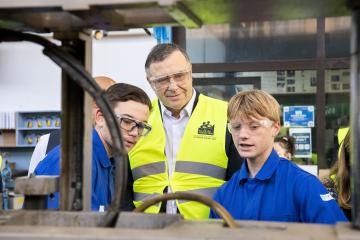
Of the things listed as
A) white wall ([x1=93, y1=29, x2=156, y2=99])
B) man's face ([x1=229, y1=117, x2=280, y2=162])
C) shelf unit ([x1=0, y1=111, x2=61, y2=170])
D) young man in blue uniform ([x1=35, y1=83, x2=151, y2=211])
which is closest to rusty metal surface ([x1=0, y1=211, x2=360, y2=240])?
young man in blue uniform ([x1=35, y1=83, x2=151, y2=211])

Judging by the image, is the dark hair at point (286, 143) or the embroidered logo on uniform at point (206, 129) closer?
the embroidered logo on uniform at point (206, 129)

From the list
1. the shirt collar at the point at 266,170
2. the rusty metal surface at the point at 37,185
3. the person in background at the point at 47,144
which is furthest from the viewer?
the person in background at the point at 47,144

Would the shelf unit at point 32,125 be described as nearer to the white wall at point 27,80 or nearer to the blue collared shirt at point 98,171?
the white wall at point 27,80

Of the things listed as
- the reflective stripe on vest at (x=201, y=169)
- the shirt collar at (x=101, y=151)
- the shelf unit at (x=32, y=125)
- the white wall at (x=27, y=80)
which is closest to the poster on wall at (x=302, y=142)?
the reflective stripe on vest at (x=201, y=169)

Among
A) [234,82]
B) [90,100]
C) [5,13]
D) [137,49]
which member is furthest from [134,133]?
[137,49]

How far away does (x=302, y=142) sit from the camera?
6.72 metres

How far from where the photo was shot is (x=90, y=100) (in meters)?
1.36

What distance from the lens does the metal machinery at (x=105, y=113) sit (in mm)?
1072

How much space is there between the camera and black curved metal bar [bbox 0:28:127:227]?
117cm

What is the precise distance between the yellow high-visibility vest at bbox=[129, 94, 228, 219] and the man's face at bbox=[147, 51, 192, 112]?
0.46ft

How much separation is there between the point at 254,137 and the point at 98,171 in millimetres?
749

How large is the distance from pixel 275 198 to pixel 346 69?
4794mm

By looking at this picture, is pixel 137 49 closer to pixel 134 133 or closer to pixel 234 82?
pixel 234 82

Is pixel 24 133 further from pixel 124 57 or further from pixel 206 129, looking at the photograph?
pixel 206 129
